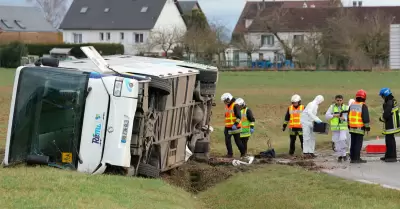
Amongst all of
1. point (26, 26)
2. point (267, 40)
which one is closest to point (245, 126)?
point (267, 40)

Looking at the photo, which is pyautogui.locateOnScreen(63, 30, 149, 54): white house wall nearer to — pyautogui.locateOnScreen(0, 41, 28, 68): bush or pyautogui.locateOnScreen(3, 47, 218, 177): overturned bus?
pyautogui.locateOnScreen(0, 41, 28, 68): bush

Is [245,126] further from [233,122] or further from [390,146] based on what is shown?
[390,146]

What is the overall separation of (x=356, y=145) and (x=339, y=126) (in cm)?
106

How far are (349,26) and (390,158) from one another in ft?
235

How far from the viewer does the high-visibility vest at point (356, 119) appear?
18.7 m

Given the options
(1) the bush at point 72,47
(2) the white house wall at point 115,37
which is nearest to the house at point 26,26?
(2) the white house wall at point 115,37

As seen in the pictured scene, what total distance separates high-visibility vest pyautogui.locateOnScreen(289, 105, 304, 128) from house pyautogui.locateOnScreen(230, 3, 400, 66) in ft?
270

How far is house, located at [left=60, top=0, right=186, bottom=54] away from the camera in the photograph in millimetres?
105188

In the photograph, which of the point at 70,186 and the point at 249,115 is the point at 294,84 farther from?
the point at 70,186

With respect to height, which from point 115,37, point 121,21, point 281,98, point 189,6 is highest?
point 189,6

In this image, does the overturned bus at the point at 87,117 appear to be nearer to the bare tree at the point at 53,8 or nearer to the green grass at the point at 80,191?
the green grass at the point at 80,191

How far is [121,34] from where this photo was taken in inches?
4198

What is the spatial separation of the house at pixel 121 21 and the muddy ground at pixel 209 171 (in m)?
84.3

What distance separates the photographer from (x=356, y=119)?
1872 cm
